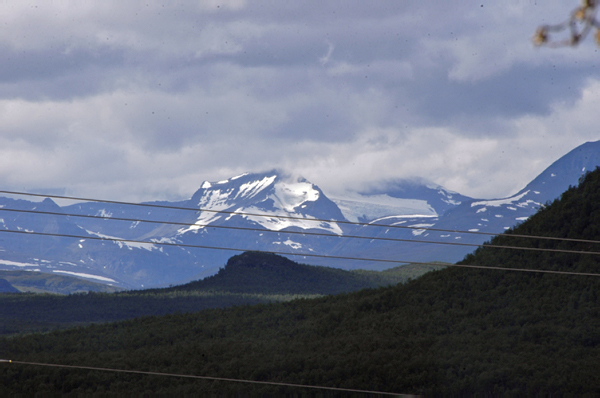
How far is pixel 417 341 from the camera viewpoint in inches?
2170

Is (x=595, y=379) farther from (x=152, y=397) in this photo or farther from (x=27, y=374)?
(x=27, y=374)

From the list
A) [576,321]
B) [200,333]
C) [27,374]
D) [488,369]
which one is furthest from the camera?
[200,333]

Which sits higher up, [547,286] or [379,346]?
[547,286]

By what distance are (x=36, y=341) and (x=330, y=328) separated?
4437 cm

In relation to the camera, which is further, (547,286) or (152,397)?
(547,286)

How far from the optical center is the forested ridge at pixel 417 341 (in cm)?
4491

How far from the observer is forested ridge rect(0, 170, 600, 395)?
147ft

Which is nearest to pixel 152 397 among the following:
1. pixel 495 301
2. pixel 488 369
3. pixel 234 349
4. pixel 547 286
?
pixel 234 349

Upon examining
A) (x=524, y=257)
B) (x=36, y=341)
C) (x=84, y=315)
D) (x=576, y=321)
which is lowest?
(x=84, y=315)

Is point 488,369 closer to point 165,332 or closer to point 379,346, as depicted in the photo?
point 379,346

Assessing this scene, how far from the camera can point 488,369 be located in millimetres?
44031

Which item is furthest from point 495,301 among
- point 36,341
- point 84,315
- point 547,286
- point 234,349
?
point 84,315

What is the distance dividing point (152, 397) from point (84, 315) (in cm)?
15629

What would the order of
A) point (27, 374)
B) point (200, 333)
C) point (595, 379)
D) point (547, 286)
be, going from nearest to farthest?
point (595, 379) → point (27, 374) → point (547, 286) → point (200, 333)
